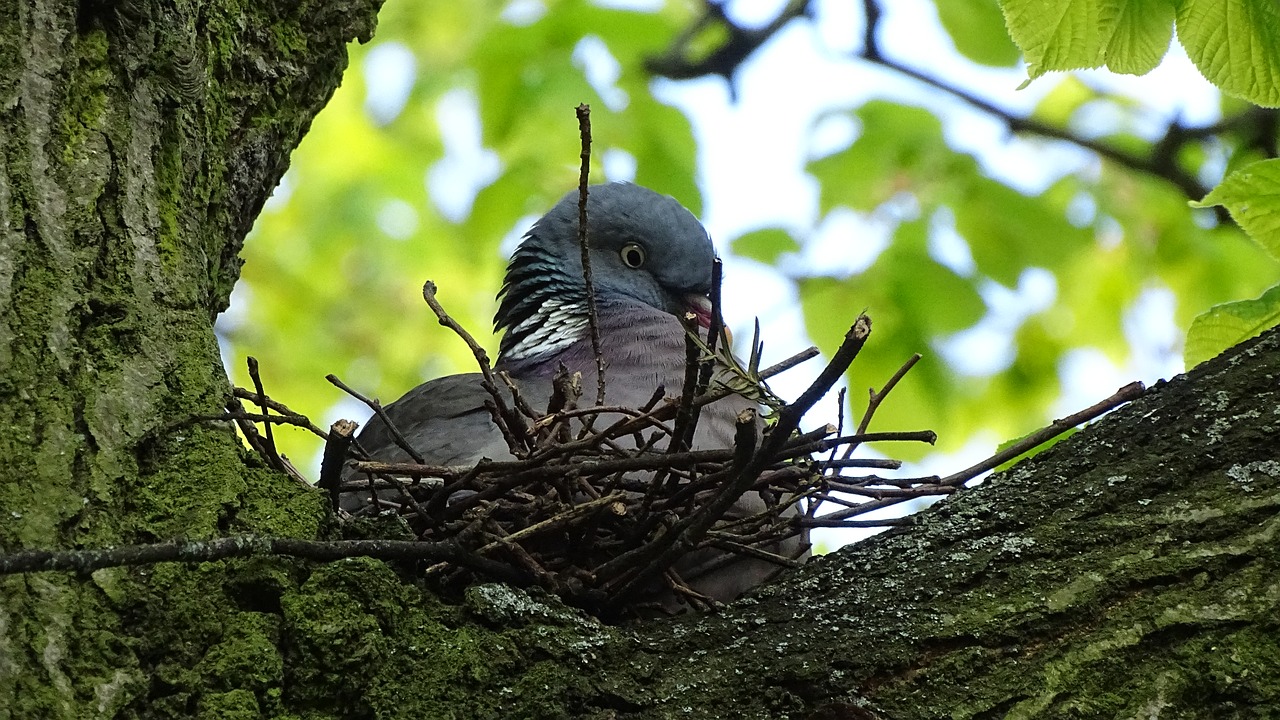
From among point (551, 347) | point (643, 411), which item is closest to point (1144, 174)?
point (551, 347)

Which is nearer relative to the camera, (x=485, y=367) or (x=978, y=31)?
(x=485, y=367)

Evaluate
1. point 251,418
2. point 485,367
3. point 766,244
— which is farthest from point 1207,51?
point 766,244

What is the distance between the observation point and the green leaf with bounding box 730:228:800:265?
443 cm

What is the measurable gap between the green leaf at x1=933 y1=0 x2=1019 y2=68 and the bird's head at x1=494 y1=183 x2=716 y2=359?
108 cm

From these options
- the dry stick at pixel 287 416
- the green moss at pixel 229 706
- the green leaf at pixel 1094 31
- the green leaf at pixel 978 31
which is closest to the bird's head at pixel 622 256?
the green leaf at pixel 978 31

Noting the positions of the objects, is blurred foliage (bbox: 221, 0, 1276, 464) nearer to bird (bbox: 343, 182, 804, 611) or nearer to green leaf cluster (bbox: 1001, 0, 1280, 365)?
bird (bbox: 343, 182, 804, 611)

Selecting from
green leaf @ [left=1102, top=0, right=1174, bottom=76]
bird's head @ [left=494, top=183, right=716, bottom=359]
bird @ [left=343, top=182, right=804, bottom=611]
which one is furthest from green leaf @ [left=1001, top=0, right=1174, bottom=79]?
bird's head @ [left=494, top=183, right=716, bottom=359]

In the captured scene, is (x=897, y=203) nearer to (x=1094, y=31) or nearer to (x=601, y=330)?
(x=601, y=330)

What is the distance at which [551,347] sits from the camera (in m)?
3.46

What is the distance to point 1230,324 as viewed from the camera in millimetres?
2066

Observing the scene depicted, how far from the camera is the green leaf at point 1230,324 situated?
6.70 feet

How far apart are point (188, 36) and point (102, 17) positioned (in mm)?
148

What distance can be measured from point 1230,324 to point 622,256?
2.08 m

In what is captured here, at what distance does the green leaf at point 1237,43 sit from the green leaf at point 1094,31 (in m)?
0.04
